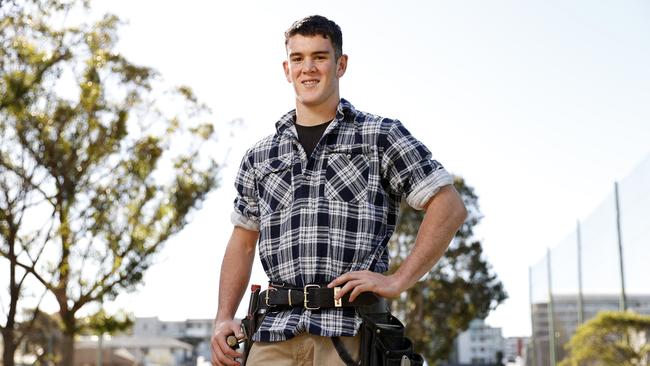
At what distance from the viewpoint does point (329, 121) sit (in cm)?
320

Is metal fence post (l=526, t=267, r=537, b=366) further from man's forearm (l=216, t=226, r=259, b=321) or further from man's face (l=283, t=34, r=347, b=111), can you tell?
man's face (l=283, t=34, r=347, b=111)

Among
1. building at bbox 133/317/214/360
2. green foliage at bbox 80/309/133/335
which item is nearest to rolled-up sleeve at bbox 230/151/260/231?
green foliage at bbox 80/309/133/335

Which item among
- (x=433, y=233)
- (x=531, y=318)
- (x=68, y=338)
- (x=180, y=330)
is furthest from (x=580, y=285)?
(x=180, y=330)

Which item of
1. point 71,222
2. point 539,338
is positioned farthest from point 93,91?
point 539,338

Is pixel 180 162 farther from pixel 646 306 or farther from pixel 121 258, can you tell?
pixel 646 306

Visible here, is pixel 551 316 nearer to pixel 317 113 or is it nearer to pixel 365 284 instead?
pixel 317 113

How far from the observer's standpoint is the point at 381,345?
2.92 metres

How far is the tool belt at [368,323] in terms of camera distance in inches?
115

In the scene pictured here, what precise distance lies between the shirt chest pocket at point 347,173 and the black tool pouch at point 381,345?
35 centimetres

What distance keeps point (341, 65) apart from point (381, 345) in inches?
34.1

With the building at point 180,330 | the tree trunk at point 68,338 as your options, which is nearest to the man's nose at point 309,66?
the tree trunk at point 68,338

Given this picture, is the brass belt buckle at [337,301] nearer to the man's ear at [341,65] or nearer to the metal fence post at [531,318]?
the man's ear at [341,65]

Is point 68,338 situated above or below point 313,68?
above

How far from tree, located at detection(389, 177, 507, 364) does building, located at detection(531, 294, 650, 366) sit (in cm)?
216
